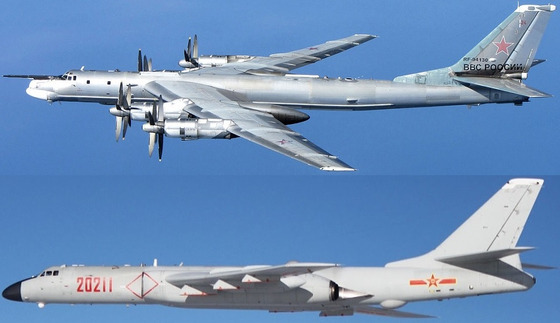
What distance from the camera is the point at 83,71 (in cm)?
6231

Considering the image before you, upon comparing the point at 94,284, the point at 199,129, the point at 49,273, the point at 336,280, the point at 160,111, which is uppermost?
the point at 160,111

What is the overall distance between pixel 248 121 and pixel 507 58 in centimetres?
1292

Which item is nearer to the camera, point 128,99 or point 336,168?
point 336,168

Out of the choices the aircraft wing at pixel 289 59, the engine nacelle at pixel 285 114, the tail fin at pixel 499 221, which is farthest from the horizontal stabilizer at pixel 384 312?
the aircraft wing at pixel 289 59

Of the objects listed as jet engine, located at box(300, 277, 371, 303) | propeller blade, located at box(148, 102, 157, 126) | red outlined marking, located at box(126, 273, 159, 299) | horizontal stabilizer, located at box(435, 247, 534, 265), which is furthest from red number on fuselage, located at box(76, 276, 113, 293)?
horizontal stabilizer, located at box(435, 247, 534, 265)

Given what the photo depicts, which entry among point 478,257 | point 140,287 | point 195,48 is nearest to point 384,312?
point 478,257

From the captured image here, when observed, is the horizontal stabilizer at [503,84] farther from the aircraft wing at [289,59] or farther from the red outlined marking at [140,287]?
the red outlined marking at [140,287]

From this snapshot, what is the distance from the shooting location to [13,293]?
2111 inches

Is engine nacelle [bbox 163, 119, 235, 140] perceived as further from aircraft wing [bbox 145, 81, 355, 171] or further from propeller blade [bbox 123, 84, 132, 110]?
propeller blade [bbox 123, 84, 132, 110]

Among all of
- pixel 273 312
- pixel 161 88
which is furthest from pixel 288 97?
pixel 273 312

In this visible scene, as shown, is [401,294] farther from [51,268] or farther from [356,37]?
[356,37]

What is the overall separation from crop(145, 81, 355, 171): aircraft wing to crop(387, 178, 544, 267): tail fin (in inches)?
200

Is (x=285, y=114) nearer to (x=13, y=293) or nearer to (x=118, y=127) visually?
(x=118, y=127)

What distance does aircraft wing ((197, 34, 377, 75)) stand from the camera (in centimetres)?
6322
